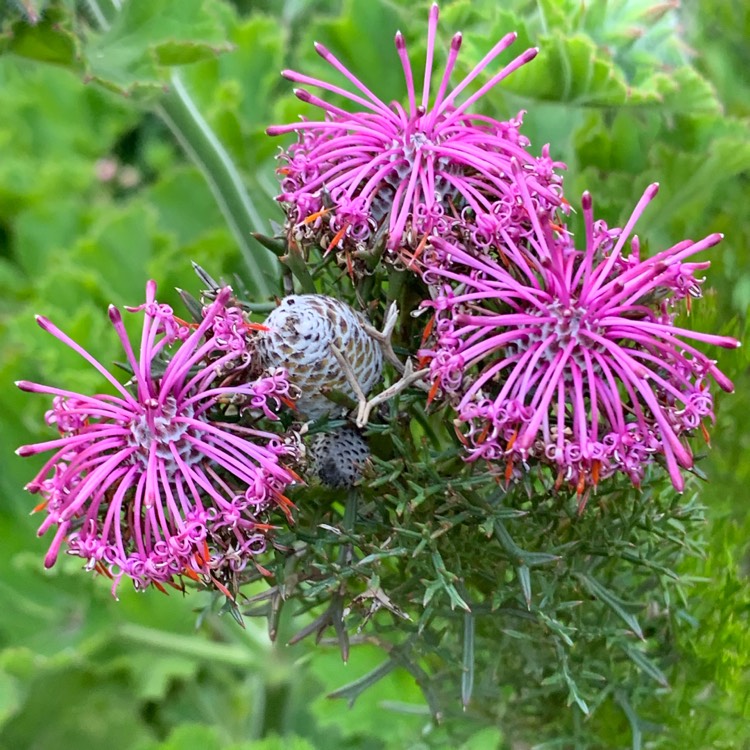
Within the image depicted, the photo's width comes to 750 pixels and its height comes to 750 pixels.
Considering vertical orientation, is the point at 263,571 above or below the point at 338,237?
below

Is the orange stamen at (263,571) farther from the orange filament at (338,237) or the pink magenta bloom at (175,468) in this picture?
the orange filament at (338,237)

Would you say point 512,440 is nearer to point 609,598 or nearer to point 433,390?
point 433,390

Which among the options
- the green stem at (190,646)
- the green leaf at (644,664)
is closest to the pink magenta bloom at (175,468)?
the green leaf at (644,664)

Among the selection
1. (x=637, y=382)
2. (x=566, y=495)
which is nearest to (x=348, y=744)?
(x=566, y=495)

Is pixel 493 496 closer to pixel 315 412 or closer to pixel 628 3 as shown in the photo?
pixel 315 412

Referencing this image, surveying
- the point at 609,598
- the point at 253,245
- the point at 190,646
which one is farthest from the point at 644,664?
the point at 190,646

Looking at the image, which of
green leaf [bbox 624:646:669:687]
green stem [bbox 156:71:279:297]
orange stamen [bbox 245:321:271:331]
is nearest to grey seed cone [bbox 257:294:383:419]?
orange stamen [bbox 245:321:271:331]
